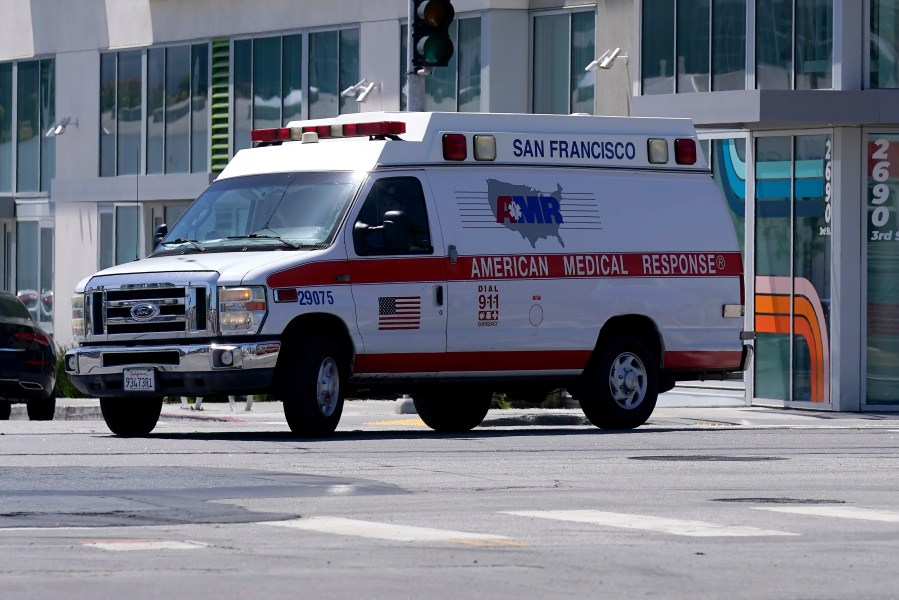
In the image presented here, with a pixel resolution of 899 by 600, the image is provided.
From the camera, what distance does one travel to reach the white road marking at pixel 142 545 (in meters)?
9.51

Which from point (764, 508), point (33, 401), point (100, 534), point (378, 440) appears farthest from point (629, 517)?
point (33, 401)

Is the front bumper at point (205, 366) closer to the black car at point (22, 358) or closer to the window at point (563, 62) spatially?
the black car at point (22, 358)

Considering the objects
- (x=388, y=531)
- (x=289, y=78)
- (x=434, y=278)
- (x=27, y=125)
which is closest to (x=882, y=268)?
(x=434, y=278)

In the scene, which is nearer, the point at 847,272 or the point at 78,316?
the point at 78,316

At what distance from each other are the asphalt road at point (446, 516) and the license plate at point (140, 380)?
44cm

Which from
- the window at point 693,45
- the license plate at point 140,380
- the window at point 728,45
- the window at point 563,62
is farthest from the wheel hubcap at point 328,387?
the window at point 563,62

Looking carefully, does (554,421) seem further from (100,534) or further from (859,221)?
(100,534)

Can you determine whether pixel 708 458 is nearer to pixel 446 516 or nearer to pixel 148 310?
pixel 148 310

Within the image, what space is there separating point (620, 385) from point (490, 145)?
247 centimetres

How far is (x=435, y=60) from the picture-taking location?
20.0 metres

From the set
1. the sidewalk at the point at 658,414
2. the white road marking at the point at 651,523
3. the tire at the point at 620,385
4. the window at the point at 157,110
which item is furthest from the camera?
the window at the point at 157,110

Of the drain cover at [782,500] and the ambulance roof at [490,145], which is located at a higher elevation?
the ambulance roof at [490,145]

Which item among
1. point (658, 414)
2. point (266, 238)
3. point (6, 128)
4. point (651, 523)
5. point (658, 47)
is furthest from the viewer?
point (6, 128)

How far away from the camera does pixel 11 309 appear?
2248 centimetres
